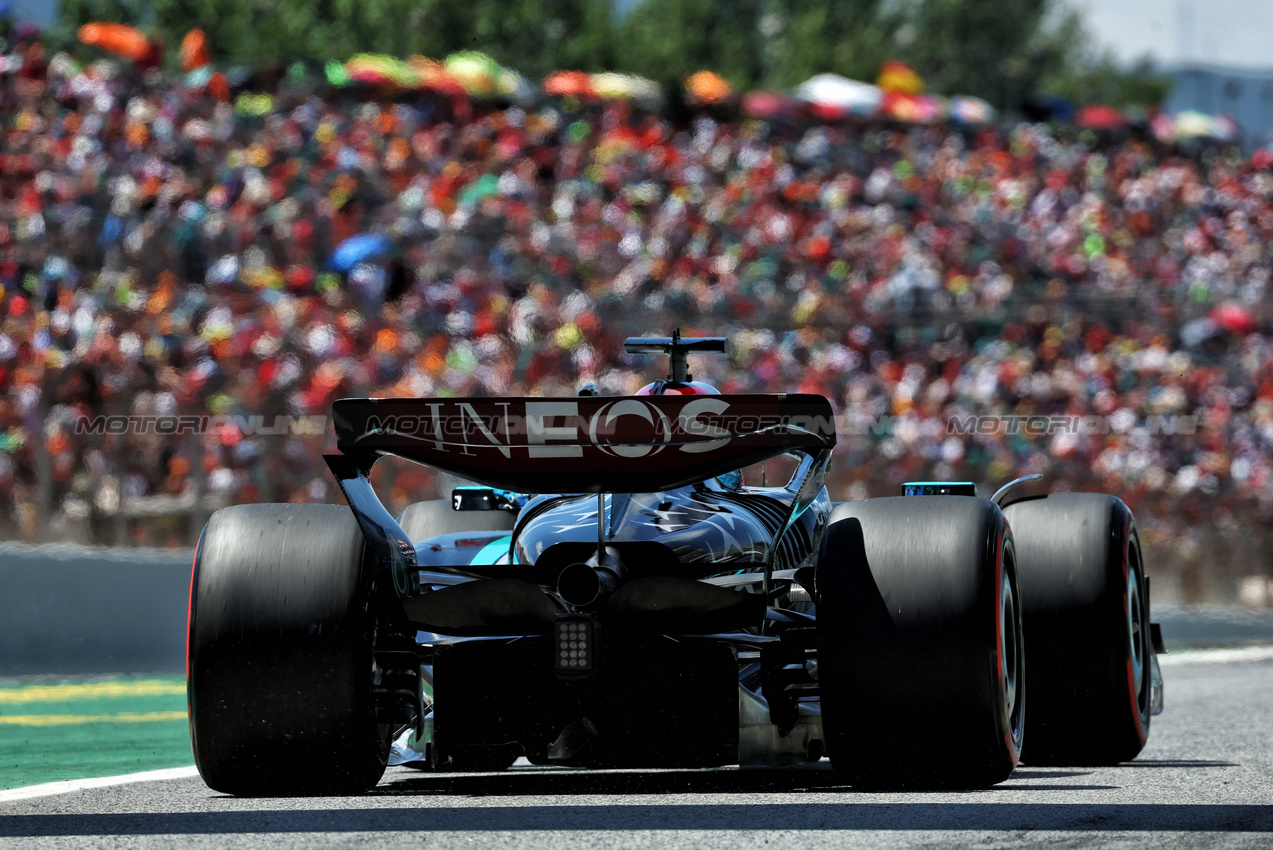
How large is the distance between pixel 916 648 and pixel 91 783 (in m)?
2.57

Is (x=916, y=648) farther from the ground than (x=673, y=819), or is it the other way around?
(x=916, y=648)

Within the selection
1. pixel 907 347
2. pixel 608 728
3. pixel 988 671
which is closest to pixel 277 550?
pixel 608 728

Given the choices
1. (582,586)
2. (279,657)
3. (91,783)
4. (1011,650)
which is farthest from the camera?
(91,783)

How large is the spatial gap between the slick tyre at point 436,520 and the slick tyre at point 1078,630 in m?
2.43

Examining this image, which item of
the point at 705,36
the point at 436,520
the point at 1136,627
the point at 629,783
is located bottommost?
the point at 629,783

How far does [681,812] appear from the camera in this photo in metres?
4.76

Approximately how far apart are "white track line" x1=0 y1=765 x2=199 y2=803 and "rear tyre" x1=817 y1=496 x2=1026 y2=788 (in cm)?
220

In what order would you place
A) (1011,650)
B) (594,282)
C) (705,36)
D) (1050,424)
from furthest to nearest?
(705,36) < (594,282) < (1050,424) < (1011,650)

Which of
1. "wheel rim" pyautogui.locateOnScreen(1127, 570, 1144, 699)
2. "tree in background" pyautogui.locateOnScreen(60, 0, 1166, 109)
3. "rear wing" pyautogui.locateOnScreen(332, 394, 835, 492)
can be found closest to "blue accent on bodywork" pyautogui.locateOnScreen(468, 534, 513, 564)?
"rear wing" pyautogui.locateOnScreen(332, 394, 835, 492)

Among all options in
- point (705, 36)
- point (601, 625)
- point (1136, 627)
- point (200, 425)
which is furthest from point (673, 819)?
point (705, 36)

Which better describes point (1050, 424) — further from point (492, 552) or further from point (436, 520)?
point (492, 552)

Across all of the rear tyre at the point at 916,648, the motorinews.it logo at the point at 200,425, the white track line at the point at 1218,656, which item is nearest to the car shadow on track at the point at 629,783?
the rear tyre at the point at 916,648

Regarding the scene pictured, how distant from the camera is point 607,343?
59.4ft

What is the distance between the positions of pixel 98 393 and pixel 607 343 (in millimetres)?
5736
